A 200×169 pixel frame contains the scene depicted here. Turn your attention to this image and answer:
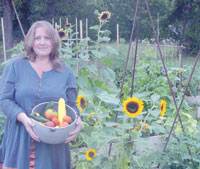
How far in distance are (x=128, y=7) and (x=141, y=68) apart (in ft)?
41.0

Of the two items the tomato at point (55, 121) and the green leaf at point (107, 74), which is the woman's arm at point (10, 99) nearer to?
the tomato at point (55, 121)

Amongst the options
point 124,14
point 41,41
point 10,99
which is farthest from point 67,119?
point 124,14

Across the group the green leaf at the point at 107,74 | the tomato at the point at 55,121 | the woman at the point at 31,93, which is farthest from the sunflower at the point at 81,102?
the green leaf at the point at 107,74

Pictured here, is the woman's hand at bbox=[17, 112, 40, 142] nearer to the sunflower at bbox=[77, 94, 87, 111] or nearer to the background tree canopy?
the sunflower at bbox=[77, 94, 87, 111]

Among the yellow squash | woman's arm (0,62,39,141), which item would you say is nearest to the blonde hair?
woman's arm (0,62,39,141)

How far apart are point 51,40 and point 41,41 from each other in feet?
0.22

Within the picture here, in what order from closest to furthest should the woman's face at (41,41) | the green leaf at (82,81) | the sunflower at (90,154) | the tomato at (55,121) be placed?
the tomato at (55,121)
the woman's face at (41,41)
the sunflower at (90,154)
the green leaf at (82,81)

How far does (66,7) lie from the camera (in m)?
13.6

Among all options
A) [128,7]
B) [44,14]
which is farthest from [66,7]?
[128,7]

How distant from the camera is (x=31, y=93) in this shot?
1.75 m

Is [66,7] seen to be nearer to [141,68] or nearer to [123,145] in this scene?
[141,68]

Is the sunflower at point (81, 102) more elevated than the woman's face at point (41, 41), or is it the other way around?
the woman's face at point (41, 41)

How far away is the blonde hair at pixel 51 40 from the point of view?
Answer: 1834 millimetres

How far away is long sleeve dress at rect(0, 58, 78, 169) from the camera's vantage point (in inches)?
68.9
